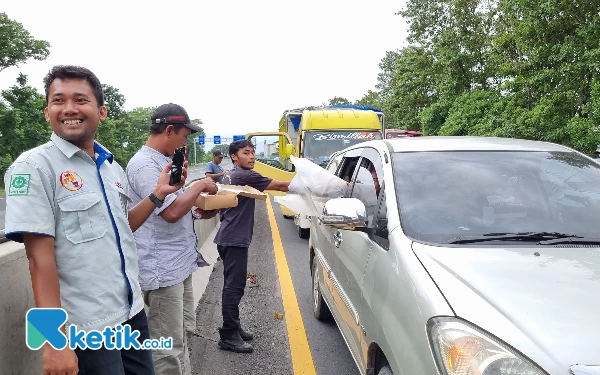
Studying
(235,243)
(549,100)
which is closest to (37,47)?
(549,100)

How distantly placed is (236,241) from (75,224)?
214 cm

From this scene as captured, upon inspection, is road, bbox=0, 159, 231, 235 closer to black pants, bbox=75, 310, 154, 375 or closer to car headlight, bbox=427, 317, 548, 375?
black pants, bbox=75, 310, 154, 375

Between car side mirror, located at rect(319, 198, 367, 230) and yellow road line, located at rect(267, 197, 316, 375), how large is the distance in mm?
1563

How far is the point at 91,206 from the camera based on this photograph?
184 centimetres

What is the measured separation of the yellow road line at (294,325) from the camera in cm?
367

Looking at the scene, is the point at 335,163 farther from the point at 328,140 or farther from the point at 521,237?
the point at 328,140

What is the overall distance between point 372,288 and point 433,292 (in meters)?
0.65

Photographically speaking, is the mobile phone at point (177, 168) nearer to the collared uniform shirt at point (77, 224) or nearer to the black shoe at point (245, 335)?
the collared uniform shirt at point (77, 224)

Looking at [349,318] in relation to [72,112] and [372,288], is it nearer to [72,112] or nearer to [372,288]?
[372,288]

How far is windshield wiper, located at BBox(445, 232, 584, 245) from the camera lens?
2.26 m

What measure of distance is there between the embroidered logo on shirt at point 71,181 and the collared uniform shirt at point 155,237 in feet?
2.28

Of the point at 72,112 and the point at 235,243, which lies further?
the point at 235,243

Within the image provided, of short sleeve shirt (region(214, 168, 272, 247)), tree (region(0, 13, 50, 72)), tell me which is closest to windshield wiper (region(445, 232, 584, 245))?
short sleeve shirt (region(214, 168, 272, 247))

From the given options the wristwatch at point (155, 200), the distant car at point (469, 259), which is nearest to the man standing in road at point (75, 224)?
the wristwatch at point (155, 200)
